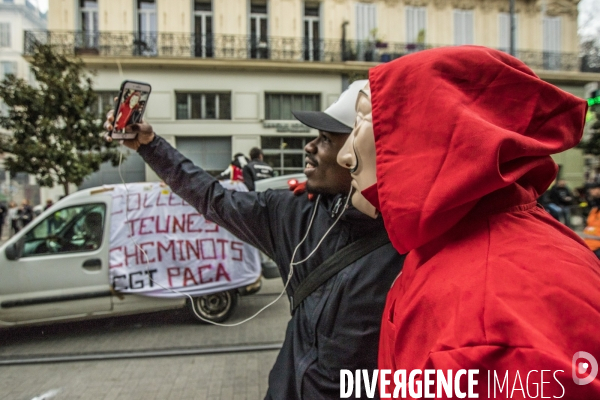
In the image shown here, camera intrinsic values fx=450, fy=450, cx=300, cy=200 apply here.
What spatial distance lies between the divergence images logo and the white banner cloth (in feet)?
15.9

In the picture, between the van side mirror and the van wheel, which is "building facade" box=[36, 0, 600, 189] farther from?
the van wheel

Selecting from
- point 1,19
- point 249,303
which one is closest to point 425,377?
point 249,303

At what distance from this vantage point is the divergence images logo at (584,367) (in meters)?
0.65

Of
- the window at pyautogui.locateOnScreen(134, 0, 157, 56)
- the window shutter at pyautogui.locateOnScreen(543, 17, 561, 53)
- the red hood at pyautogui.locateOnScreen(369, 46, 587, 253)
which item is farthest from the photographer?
the window shutter at pyautogui.locateOnScreen(543, 17, 561, 53)

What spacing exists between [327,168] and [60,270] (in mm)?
4229

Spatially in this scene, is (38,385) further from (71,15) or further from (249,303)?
(71,15)

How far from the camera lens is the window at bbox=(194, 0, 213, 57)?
17.7 meters

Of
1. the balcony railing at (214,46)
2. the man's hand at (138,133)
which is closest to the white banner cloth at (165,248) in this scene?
the man's hand at (138,133)

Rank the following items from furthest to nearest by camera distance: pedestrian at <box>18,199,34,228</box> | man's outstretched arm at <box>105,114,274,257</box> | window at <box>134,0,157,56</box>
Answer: window at <box>134,0,157,56</box>
pedestrian at <box>18,199,34,228</box>
man's outstretched arm at <box>105,114,274,257</box>

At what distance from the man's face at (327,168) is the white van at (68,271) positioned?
331 centimetres

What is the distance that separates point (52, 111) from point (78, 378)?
919cm

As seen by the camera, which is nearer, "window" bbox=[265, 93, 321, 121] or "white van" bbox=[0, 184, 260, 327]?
"white van" bbox=[0, 184, 260, 327]

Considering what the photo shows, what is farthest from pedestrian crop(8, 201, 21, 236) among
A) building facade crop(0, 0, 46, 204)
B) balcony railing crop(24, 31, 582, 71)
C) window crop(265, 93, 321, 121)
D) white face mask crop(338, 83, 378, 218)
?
building facade crop(0, 0, 46, 204)

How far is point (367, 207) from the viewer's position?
4.72 feet
